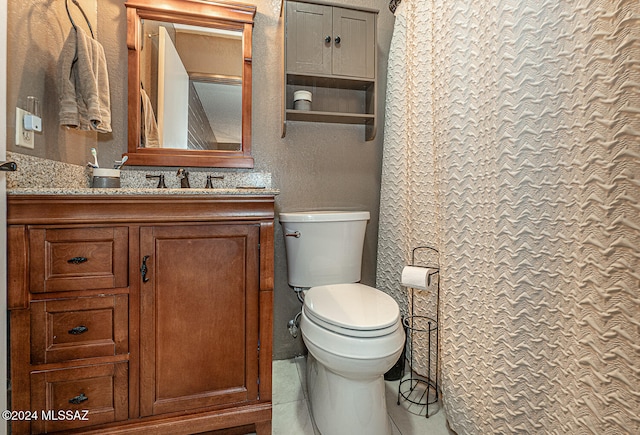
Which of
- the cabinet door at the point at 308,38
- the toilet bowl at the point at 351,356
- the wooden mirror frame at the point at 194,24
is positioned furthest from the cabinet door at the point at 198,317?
the cabinet door at the point at 308,38

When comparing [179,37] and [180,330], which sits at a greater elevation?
[179,37]

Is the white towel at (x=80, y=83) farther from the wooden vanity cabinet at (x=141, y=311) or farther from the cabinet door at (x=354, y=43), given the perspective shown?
the cabinet door at (x=354, y=43)

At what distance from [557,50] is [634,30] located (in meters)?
0.17

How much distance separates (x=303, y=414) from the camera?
130cm

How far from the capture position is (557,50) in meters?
0.78

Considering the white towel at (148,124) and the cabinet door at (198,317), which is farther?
the white towel at (148,124)

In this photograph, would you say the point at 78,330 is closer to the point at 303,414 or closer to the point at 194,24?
the point at 303,414

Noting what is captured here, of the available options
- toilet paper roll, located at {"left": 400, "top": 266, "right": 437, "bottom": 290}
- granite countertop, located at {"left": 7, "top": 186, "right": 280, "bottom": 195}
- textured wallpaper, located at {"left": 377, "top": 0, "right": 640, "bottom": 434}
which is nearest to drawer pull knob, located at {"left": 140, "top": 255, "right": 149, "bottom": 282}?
granite countertop, located at {"left": 7, "top": 186, "right": 280, "bottom": 195}

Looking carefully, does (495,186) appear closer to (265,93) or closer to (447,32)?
(447,32)

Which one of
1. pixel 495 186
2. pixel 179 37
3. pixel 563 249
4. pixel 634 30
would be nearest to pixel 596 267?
pixel 563 249

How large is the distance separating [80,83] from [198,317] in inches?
40.2

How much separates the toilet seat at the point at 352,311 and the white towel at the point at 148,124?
1.11m

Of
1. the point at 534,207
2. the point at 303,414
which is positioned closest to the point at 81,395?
the point at 303,414

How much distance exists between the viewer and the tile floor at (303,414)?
1212 millimetres
